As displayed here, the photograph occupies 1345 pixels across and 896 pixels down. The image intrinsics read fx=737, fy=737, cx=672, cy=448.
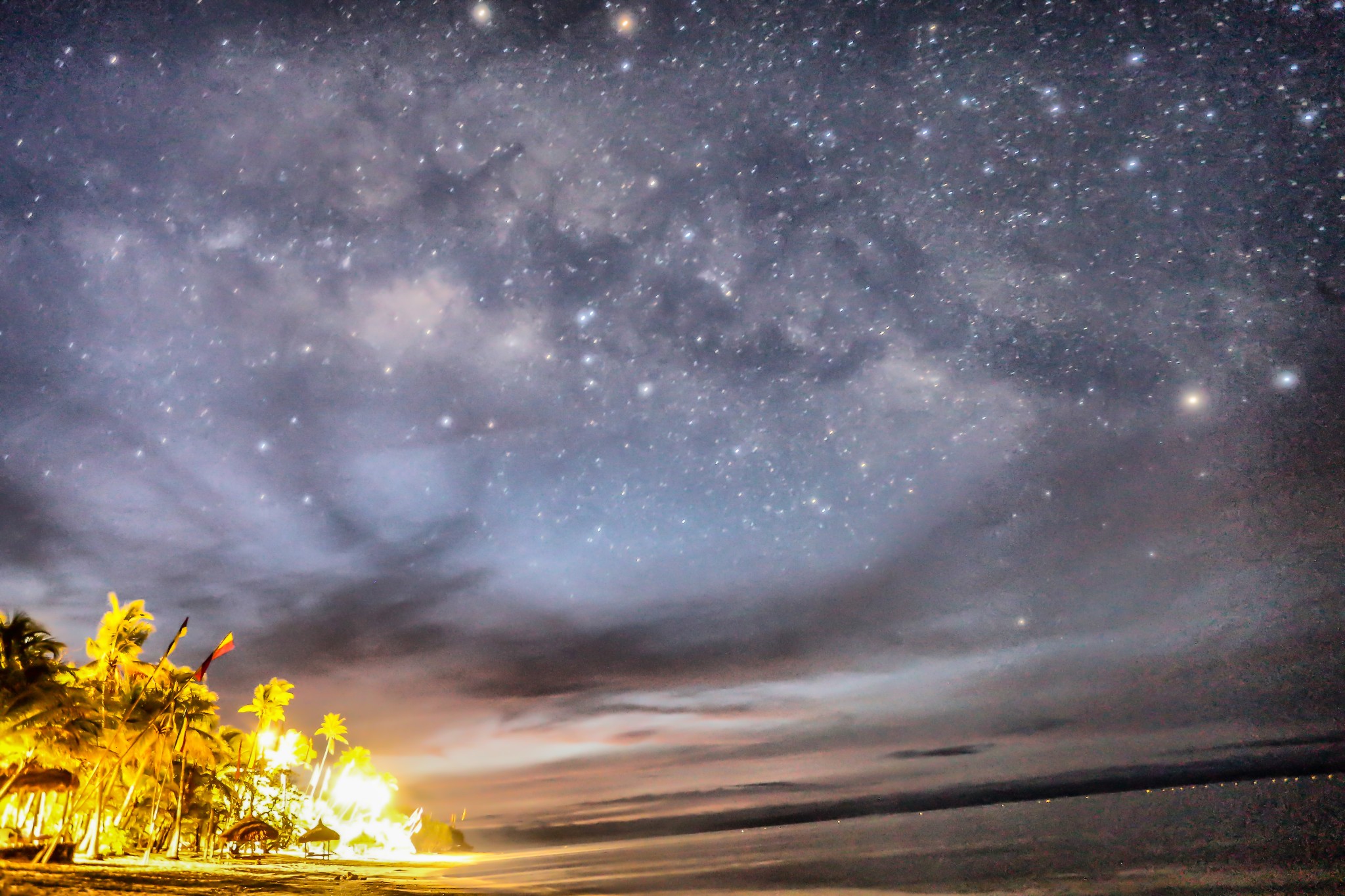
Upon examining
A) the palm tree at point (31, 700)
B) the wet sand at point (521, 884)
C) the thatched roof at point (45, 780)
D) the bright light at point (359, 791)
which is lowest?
the bright light at point (359, 791)

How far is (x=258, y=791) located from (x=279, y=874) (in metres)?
29.0

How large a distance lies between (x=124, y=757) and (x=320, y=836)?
12.3 meters

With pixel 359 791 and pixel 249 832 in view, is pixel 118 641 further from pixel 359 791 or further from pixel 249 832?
pixel 359 791

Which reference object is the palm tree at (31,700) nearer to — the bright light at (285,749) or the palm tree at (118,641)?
the palm tree at (118,641)

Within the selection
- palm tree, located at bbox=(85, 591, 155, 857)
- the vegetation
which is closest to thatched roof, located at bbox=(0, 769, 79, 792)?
the vegetation

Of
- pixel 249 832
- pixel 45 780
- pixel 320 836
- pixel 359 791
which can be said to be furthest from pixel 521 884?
pixel 359 791

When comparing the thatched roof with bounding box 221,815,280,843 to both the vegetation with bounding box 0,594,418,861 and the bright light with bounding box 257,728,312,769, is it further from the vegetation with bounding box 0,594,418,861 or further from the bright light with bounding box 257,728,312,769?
the bright light with bounding box 257,728,312,769

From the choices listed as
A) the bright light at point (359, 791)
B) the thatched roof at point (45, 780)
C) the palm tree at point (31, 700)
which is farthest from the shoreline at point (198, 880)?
the bright light at point (359, 791)

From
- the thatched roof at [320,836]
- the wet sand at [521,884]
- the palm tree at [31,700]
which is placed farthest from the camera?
the thatched roof at [320,836]

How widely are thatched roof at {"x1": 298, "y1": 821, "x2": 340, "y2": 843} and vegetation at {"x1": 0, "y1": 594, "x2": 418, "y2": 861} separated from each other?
2139mm

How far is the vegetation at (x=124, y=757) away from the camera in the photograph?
79.0ft

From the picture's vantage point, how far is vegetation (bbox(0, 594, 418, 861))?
79.0 feet

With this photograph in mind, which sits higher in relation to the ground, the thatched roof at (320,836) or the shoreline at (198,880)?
the shoreline at (198,880)

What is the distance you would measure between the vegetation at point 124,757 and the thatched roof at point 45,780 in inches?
1.3
